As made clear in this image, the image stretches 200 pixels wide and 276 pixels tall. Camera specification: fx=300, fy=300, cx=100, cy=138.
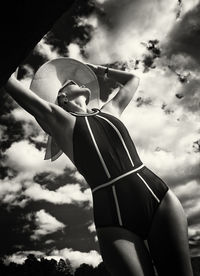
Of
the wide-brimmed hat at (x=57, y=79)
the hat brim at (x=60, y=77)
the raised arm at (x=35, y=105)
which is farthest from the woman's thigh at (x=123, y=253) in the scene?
the hat brim at (x=60, y=77)

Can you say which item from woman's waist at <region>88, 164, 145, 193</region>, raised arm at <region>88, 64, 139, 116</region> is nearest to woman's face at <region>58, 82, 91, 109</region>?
raised arm at <region>88, 64, 139, 116</region>

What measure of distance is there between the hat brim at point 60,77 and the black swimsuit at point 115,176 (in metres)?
0.82

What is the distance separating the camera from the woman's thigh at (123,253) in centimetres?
224

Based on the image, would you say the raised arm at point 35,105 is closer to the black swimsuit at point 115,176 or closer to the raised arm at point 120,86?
the black swimsuit at point 115,176

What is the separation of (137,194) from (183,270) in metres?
0.69

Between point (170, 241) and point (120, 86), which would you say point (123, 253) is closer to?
point (170, 241)

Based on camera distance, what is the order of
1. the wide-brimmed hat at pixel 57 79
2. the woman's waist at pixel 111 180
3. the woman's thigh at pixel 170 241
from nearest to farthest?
the woman's thigh at pixel 170 241, the woman's waist at pixel 111 180, the wide-brimmed hat at pixel 57 79

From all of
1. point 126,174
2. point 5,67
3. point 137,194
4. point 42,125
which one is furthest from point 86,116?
point 5,67

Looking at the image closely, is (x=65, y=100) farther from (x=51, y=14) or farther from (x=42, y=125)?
(x=51, y=14)

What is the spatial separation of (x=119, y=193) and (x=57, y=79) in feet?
6.23

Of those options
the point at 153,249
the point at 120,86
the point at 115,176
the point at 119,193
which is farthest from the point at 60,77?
the point at 153,249

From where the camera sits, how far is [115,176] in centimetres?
270

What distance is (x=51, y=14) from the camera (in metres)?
1.05

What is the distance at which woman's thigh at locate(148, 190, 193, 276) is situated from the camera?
7.67ft
